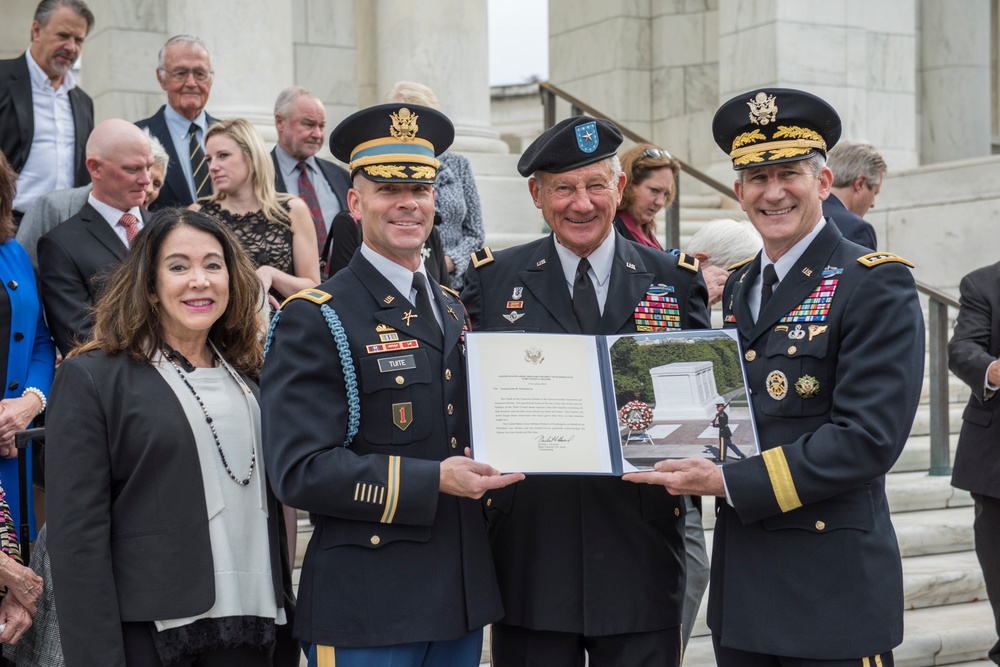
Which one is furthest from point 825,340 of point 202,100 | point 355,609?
point 202,100

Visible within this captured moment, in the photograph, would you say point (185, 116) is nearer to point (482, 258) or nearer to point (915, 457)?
point (482, 258)

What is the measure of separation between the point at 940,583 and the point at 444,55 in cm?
529

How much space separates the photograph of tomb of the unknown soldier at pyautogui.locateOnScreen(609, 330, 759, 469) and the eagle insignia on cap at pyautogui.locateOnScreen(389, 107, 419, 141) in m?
0.87

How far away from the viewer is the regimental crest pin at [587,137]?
140 inches

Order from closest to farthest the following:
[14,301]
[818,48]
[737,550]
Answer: [737,550]
[14,301]
[818,48]

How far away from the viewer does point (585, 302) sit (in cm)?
358

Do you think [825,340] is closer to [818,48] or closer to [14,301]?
[14,301]

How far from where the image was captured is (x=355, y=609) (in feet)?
10.4

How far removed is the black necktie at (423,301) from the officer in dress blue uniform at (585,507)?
1.03ft

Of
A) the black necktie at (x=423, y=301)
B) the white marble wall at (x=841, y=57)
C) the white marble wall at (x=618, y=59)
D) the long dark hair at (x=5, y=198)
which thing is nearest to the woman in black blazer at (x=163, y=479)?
the black necktie at (x=423, y=301)

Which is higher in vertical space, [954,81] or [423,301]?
[954,81]

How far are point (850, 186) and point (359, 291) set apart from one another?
11.7ft

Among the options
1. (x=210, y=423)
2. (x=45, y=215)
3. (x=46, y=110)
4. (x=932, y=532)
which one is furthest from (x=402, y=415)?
(x=932, y=532)

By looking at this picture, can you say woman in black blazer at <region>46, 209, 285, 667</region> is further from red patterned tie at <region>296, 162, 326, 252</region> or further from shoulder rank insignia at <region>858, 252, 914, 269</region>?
red patterned tie at <region>296, 162, 326, 252</region>
